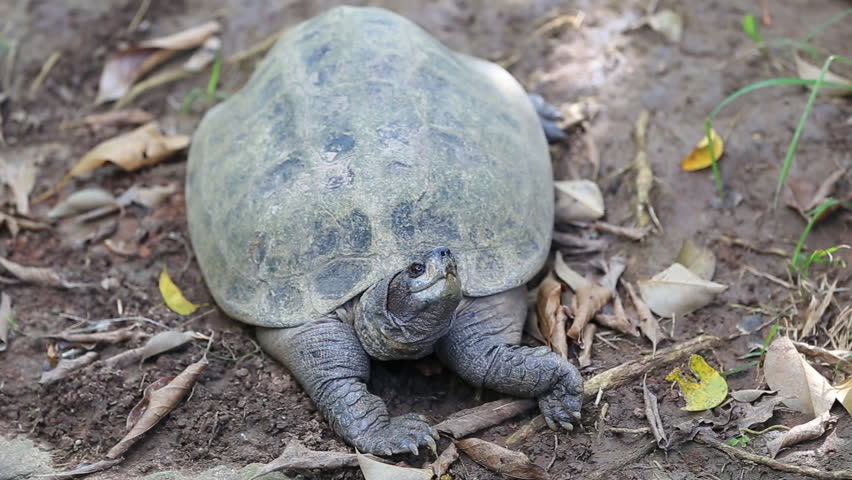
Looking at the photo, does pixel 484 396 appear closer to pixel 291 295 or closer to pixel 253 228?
pixel 291 295

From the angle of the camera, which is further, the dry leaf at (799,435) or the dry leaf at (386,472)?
the dry leaf at (386,472)

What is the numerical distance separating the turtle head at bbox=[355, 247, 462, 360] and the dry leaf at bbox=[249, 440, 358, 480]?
0.49 m

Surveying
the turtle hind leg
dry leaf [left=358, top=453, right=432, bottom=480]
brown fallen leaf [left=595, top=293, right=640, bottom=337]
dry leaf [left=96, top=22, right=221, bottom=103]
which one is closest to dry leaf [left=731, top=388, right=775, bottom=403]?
brown fallen leaf [left=595, top=293, right=640, bottom=337]

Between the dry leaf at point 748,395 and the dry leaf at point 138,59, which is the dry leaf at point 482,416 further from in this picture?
the dry leaf at point 138,59

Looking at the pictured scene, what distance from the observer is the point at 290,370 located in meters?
3.83

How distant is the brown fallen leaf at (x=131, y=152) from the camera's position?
202 inches

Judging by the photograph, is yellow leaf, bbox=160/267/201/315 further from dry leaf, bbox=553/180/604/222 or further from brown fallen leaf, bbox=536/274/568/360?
dry leaf, bbox=553/180/604/222

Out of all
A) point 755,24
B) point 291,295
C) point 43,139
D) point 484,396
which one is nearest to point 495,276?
point 484,396

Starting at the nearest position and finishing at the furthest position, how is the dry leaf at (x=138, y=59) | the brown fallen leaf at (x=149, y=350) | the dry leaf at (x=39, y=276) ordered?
the brown fallen leaf at (x=149, y=350) < the dry leaf at (x=39, y=276) < the dry leaf at (x=138, y=59)

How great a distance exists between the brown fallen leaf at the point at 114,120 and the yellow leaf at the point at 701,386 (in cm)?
369

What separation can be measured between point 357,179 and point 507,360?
996 millimetres

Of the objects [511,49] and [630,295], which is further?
[511,49]

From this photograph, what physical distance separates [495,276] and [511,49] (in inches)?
92.2

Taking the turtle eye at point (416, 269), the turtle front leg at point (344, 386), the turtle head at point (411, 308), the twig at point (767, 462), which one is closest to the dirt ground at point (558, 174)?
the twig at point (767, 462)
